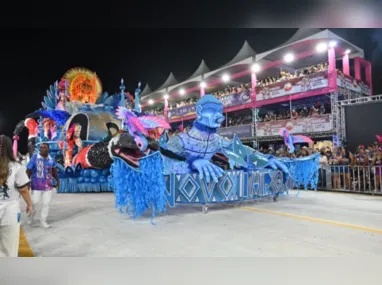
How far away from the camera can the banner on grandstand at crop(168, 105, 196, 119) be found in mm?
13788

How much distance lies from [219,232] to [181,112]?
10946 millimetres

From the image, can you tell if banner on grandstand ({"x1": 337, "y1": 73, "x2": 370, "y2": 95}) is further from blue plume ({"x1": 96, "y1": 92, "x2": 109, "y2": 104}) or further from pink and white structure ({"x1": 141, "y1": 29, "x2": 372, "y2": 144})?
blue plume ({"x1": 96, "y1": 92, "x2": 109, "y2": 104})

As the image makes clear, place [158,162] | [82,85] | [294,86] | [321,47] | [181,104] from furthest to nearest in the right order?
[181,104]
[294,86]
[321,47]
[82,85]
[158,162]

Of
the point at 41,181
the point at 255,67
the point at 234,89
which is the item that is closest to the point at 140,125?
the point at 41,181

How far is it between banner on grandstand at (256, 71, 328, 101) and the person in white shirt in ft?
35.6

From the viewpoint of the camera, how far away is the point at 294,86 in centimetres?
1238

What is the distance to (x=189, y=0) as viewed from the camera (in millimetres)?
3432

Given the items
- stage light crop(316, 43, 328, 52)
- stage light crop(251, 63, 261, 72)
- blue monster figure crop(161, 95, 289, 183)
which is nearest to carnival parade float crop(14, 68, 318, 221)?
blue monster figure crop(161, 95, 289, 183)

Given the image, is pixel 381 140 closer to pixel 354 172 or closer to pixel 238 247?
pixel 354 172

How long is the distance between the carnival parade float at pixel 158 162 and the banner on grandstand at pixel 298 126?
3.57 meters

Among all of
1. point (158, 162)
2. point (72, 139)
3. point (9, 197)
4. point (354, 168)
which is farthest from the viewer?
point (72, 139)

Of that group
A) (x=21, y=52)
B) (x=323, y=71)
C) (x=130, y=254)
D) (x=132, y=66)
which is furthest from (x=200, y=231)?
(x=323, y=71)

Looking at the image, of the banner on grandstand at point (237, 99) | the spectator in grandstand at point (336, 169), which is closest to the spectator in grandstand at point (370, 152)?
the spectator in grandstand at point (336, 169)

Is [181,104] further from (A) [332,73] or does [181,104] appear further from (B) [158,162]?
(B) [158,162]
